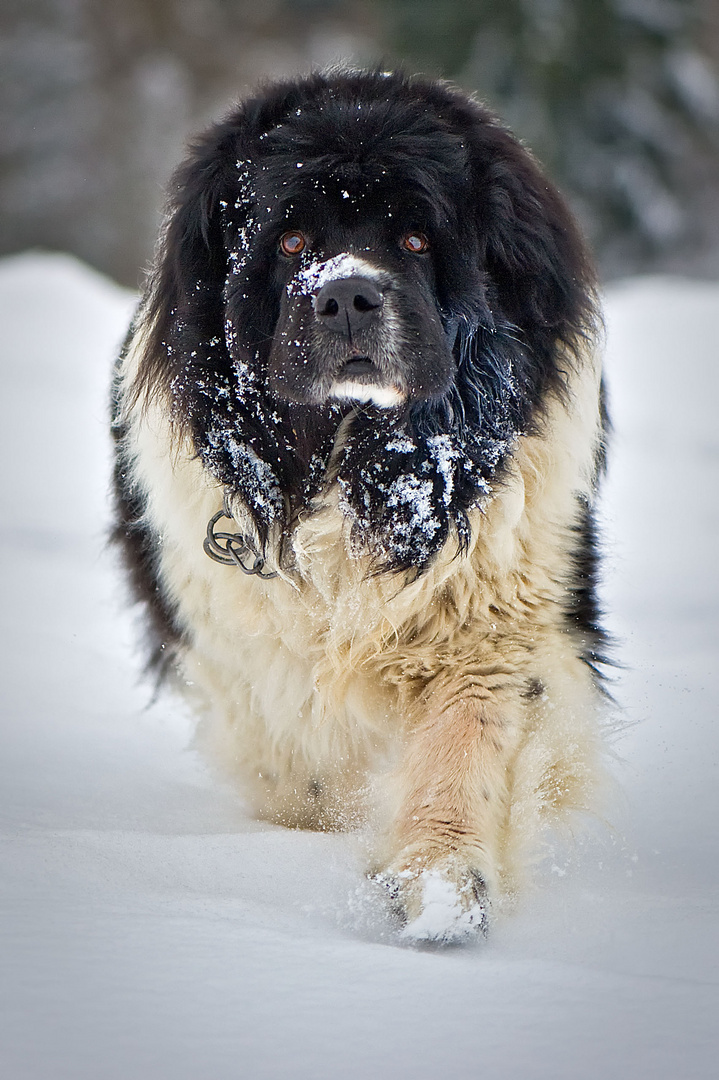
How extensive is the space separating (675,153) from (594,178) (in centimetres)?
151

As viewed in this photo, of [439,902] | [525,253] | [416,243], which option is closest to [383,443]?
[416,243]

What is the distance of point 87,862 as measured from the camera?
2.09 metres

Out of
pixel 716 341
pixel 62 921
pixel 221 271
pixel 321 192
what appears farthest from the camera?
pixel 716 341

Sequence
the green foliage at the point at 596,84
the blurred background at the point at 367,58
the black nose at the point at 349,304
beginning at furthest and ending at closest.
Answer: the blurred background at the point at 367,58
the green foliage at the point at 596,84
the black nose at the point at 349,304

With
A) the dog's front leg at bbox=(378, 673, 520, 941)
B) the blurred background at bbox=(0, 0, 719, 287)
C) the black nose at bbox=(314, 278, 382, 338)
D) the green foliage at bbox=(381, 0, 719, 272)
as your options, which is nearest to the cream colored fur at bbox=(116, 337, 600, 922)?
the dog's front leg at bbox=(378, 673, 520, 941)

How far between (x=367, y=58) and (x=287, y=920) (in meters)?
14.6

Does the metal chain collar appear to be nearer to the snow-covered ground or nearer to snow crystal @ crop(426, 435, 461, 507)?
snow crystal @ crop(426, 435, 461, 507)

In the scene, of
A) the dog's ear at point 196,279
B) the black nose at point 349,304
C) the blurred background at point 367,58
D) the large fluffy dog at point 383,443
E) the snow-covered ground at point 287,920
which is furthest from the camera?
the blurred background at point 367,58

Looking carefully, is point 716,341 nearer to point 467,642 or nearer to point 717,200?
point 467,642

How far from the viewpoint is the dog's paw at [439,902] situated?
6.63 ft

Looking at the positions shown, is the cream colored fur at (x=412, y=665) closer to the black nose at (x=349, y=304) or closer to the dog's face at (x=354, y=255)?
the dog's face at (x=354, y=255)

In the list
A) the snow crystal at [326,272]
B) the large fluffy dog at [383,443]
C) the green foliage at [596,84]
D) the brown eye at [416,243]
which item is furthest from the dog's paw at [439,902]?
the green foliage at [596,84]

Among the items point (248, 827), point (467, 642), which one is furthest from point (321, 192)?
point (248, 827)

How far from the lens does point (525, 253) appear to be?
269 centimetres
